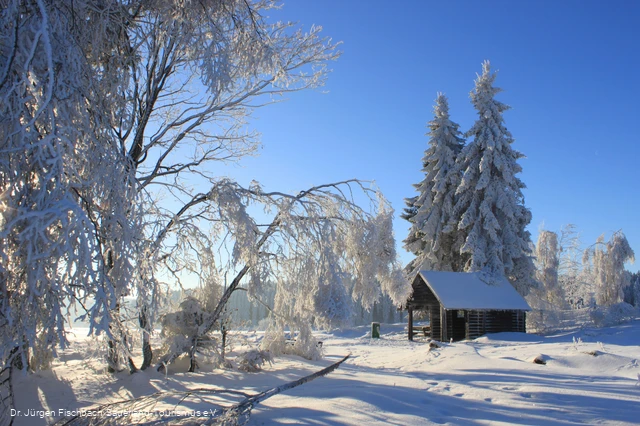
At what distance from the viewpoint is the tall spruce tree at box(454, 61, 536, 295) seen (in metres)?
27.5

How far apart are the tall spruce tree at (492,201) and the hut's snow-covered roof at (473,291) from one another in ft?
6.01

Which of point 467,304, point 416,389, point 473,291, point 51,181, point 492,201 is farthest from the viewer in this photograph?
point 492,201

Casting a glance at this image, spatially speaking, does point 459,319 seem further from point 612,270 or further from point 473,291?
point 612,270

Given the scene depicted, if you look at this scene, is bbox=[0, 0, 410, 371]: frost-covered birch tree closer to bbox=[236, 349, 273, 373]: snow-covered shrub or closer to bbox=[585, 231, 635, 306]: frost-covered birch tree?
bbox=[236, 349, 273, 373]: snow-covered shrub

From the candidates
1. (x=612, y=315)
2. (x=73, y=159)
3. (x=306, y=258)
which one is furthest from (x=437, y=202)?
(x=73, y=159)

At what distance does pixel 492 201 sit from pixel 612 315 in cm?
1009

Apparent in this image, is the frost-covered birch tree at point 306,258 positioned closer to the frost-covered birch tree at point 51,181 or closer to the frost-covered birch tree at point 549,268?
the frost-covered birch tree at point 51,181

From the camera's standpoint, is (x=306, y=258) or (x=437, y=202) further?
(x=437, y=202)

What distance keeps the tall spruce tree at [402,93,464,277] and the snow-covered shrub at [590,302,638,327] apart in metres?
8.79

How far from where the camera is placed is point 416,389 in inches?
279

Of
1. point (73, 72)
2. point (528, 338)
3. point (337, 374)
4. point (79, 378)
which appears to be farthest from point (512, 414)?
point (528, 338)

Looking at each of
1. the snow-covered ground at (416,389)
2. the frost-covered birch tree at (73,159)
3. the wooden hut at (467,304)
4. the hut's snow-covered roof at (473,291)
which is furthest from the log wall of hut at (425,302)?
the frost-covered birch tree at (73,159)

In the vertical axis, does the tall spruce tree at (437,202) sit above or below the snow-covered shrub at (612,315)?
above

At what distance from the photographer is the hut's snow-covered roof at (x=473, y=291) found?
2189cm
